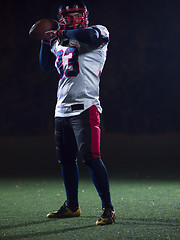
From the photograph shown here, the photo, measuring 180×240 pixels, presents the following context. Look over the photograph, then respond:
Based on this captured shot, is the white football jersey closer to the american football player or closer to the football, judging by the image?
the american football player

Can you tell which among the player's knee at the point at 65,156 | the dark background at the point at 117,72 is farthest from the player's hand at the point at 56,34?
the dark background at the point at 117,72

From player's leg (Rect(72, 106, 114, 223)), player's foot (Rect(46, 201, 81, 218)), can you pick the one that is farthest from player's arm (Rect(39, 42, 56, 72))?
player's foot (Rect(46, 201, 81, 218))

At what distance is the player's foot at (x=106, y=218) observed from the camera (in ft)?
8.04

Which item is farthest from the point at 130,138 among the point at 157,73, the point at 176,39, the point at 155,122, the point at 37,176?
the point at 37,176

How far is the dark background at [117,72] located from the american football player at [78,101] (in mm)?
8735

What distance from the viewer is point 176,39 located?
38.9 feet

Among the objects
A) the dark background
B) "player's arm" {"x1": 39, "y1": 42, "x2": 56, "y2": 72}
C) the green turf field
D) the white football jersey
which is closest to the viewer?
the green turf field

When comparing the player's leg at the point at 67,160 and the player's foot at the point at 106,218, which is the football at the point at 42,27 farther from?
the player's foot at the point at 106,218

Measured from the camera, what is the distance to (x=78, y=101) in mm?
2582

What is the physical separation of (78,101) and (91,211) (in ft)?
2.70

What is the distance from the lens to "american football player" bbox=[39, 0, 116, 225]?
8.24 feet

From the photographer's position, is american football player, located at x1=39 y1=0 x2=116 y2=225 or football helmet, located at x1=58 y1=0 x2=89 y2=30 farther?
football helmet, located at x1=58 y1=0 x2=89 y2=30

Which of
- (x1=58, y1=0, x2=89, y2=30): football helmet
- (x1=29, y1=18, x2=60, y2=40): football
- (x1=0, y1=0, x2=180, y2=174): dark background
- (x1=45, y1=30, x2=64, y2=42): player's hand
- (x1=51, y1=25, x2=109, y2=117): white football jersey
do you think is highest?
(x1=58, y1=0, x2=89, y2=30): football helmet

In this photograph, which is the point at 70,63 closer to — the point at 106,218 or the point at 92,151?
the point at 92,151
